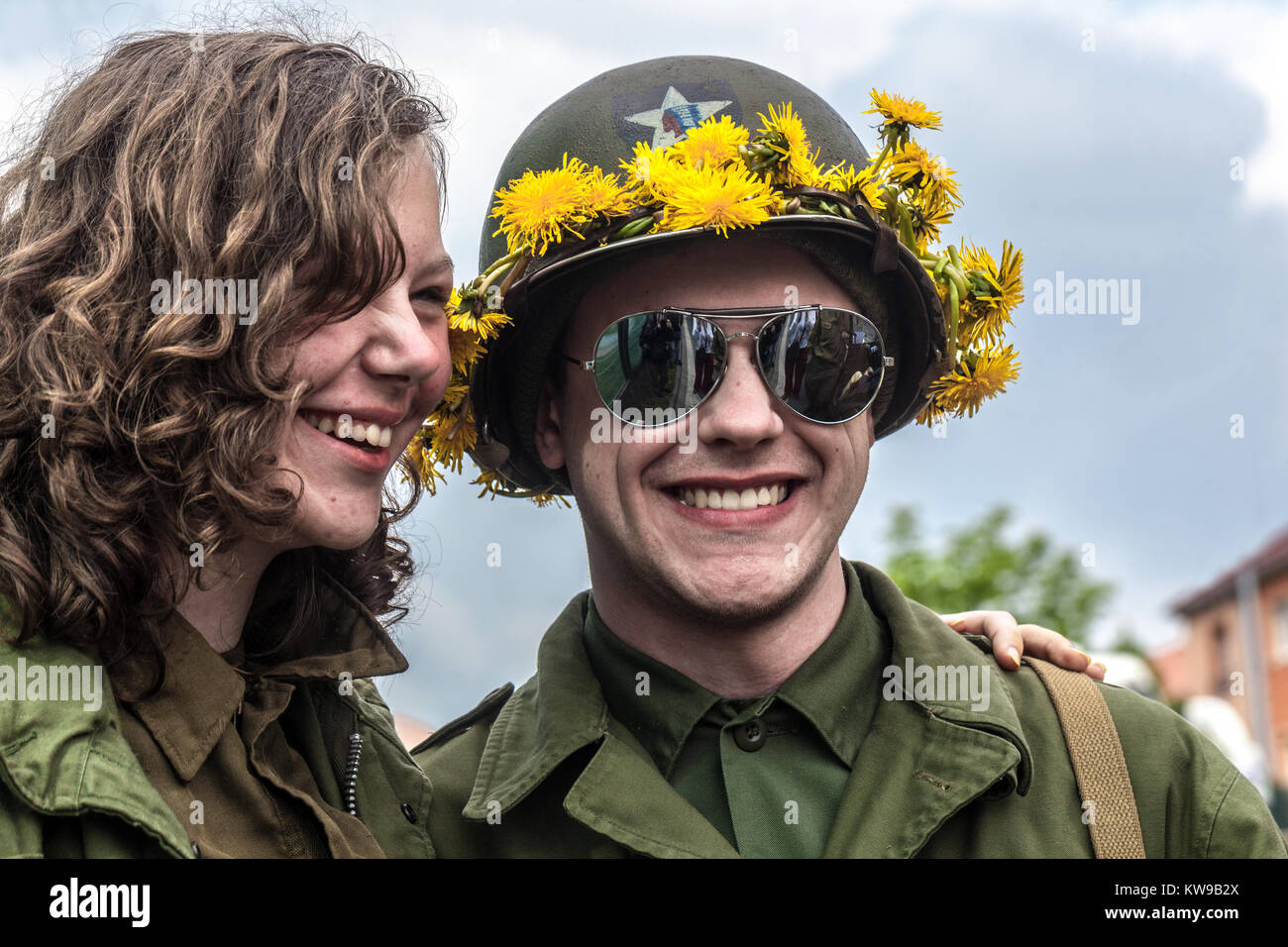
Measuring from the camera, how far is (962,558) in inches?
1152

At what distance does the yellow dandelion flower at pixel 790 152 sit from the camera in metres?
3.38

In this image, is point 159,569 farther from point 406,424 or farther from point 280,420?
point 406,424

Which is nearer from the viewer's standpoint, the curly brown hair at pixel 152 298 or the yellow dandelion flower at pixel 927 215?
the curly brown hair at pixel 152 298

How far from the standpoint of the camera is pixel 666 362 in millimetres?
3402

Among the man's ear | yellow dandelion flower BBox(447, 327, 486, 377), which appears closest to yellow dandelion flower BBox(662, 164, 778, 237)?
yellow dandelion flower BBox(447, 327, 486, 377)

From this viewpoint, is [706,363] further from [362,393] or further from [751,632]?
[362,393]

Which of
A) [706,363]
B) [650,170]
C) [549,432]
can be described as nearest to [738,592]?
[706,363]

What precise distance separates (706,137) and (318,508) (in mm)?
1308

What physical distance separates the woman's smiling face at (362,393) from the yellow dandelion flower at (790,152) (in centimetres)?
86

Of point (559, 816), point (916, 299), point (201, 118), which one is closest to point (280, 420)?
point (201, 118)

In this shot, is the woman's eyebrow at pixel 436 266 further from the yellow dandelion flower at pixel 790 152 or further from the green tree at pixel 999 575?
the green tree at pixel 999 575

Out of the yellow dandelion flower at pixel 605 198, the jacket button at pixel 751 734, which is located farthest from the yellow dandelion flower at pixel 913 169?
the jacket button at pixel 751 734
